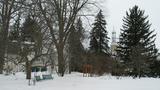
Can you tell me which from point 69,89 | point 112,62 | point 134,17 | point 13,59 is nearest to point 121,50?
point 134,17

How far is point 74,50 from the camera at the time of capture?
39281 millimetres

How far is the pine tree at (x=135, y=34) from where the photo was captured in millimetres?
50938

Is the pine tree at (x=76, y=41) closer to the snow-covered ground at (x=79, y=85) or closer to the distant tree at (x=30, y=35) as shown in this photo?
the distant tree at (x=30, y=35)

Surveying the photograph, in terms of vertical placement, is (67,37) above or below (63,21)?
below

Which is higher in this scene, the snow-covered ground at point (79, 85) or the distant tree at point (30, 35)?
the distant tree at point (30, 35)

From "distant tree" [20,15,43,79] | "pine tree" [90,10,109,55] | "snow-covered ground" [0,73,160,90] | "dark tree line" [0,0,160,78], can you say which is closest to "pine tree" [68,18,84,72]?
"dark tree line" [0,0,160,78]

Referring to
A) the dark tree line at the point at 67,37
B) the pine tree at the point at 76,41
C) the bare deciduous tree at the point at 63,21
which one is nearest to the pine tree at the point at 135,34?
the dark tree line at the point at 67,37

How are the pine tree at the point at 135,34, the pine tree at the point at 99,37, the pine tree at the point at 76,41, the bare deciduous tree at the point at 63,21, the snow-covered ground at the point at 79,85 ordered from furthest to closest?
the pine tree at the point at 99,37
the pine tree at the point at 135,34
the pine tree at the point at 76,41
the bare deciduous tree at the point at 63,21
the snow-covered ground at the point at 79,85

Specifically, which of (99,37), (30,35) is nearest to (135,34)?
(99,37)

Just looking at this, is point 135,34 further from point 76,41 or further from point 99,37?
point 76,41

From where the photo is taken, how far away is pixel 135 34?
2009 inches

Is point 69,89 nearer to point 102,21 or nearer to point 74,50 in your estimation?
point 74,50

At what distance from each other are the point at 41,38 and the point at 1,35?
2.80 metres

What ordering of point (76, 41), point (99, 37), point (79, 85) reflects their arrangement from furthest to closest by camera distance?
point (99, 37) < point (76, 41) < point (79, 85)
